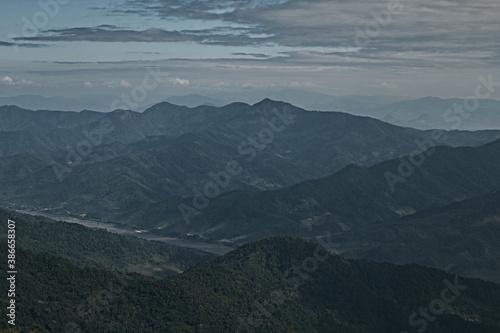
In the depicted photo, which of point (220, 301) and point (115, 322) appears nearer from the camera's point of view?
point (115, 322)

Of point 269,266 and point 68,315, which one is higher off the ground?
point 68,315

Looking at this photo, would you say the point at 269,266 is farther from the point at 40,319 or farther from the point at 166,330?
the point at 40,319

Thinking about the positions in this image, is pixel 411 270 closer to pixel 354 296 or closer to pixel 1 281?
pixel 354 296

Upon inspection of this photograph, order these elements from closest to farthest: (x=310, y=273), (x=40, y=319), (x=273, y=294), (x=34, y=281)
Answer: (x=40, y=319) < (x=34, y=281) < (x=273, y=294) < (x=310, y=273)

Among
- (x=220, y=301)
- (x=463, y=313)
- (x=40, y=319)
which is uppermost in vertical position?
(x=40, y=319)

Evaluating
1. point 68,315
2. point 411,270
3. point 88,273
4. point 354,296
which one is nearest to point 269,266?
point 354,296

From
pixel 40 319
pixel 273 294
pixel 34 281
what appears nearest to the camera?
pixel 40 319

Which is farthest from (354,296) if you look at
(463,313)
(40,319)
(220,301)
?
(40,319)
